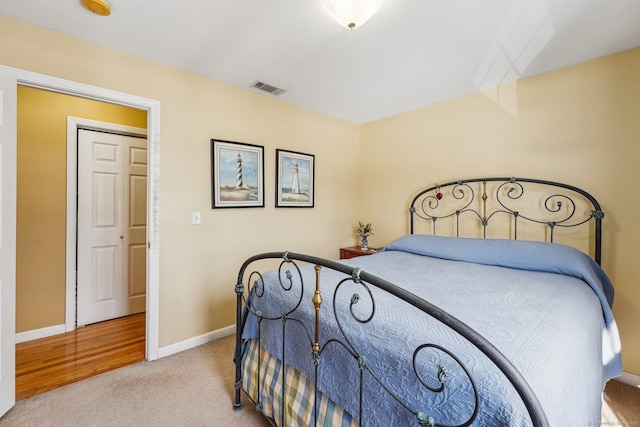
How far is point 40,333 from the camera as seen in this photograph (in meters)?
2.55

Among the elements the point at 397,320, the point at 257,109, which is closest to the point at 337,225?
the point at 257,109

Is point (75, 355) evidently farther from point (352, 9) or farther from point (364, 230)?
point (352, 9)

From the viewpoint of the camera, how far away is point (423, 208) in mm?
3113

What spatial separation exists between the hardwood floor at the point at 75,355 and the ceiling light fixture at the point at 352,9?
9.18ft

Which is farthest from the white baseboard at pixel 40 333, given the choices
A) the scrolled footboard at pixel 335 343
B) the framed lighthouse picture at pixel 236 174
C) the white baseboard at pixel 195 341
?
the scrolled footboard at pixel 335 343

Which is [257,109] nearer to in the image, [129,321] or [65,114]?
[65,114]

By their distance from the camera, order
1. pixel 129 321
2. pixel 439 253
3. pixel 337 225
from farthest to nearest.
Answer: pixel 337 225, pixel 129 321, pixel 439 253

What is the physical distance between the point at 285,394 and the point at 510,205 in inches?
94.4

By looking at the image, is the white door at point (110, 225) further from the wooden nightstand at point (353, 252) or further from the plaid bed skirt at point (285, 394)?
the wooden nightstand at point (353, 252)

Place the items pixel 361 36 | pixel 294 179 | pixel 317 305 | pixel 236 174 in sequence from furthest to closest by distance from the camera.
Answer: pixel 294 179 → pixel 236 174 → pixel 361 36 → pixel 317 305

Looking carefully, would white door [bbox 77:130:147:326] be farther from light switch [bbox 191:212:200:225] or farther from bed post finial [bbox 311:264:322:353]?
bed post finial [bbox 311:264:322:353]

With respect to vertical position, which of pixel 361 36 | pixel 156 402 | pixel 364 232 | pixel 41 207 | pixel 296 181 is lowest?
pixel 156 402

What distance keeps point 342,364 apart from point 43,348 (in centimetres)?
283

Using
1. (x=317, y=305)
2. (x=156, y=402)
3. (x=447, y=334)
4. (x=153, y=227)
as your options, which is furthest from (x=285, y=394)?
(x=153, y=227)
